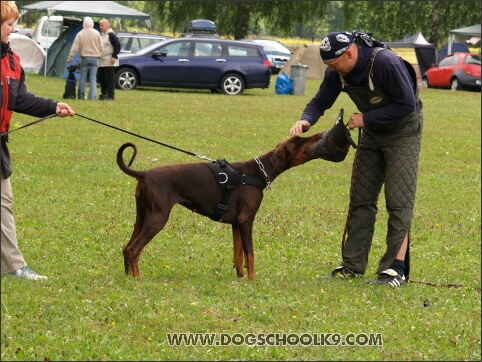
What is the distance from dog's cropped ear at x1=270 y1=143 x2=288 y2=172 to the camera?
7109 millimetres

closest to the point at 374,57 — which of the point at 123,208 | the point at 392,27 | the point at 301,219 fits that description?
the point at 301,219

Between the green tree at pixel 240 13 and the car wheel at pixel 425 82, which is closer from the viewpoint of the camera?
the car wheel at pixel 425 82

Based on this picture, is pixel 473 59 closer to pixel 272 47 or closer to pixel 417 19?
pixel 272 47

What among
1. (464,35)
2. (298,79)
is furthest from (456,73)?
(464,35)

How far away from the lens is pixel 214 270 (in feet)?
24.7

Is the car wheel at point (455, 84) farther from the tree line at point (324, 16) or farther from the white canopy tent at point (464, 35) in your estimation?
the tree line at point (324, 16)

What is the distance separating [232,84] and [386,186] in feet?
65.9

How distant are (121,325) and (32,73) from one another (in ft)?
93.1

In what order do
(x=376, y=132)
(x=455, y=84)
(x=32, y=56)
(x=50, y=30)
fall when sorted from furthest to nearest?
(x=50, y=30) < (x=455, y=84) < (x=32, y=56) < (x=376, y=132)

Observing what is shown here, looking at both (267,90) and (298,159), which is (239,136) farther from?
(267,90)

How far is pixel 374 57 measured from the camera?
6.73 metres

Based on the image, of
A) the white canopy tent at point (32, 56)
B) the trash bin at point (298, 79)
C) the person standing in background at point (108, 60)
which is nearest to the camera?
the person standing in background at point (108, 60)

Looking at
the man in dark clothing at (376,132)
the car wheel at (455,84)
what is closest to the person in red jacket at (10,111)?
the man in dark clothing at (376,132)

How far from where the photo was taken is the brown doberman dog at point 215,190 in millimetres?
6730
